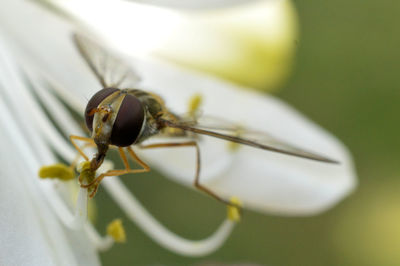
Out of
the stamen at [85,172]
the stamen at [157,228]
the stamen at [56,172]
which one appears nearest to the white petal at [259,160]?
the stamen at [157,228]

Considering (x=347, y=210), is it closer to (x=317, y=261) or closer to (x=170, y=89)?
(x=317, y=261)

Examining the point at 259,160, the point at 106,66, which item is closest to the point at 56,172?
the point at 106,66

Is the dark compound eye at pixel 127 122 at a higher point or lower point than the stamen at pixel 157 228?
higher

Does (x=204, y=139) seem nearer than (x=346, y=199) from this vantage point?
Yes

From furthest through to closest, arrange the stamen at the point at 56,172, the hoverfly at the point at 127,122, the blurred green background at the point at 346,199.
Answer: the blurred green background at the point at 346,199 → the stamen at the point at 56,172 → the hoverfly at the point at 127,122

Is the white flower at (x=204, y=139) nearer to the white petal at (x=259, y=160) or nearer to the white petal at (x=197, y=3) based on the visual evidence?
the white petal at (x=259, y=160)

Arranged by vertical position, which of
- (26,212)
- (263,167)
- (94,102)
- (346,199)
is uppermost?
(346,199)

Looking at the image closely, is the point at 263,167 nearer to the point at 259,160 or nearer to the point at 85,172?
A: the point at 259,160
